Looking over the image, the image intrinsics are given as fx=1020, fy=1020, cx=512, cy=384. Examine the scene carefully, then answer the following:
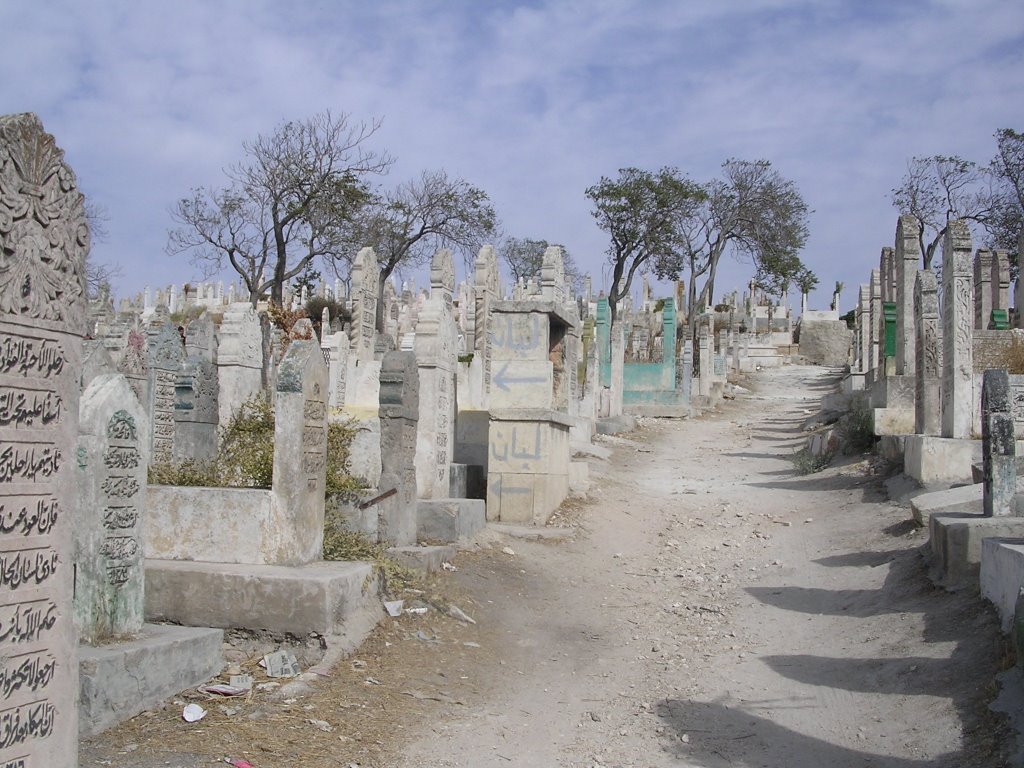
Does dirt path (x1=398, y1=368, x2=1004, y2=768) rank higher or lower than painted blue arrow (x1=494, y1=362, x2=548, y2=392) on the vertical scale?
lower

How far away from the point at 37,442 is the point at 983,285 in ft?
92.1

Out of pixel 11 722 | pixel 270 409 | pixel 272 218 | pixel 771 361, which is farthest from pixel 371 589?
pixel 771 361

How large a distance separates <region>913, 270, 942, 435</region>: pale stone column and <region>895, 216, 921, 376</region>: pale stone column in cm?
277

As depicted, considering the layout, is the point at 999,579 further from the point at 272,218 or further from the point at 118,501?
the point at 272,218

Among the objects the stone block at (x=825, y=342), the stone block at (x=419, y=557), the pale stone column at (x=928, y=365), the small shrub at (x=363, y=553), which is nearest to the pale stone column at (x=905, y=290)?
the pale stone column at (x=928, y=365)

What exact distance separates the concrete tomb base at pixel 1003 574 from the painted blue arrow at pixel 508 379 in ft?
19.2

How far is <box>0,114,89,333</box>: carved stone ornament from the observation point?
3426 millimetres

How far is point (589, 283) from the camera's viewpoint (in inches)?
2562

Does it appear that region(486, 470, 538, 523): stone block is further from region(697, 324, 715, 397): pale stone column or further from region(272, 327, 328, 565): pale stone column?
region(697, 324, 715, 397): pale stone column

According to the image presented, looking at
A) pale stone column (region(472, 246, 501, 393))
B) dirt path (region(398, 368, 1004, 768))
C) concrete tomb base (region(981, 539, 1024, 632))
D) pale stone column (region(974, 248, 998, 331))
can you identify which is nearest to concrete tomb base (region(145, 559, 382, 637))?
dirt path (region(398, 368, 1004, 768))

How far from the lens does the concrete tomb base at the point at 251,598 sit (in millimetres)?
6773

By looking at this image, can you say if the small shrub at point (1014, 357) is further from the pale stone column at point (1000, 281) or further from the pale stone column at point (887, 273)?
the pale stone column at point (1000, 281)

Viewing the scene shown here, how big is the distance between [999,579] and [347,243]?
29674 millimetres

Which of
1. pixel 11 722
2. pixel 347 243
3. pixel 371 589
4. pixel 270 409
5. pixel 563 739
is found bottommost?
pixel 563 739
